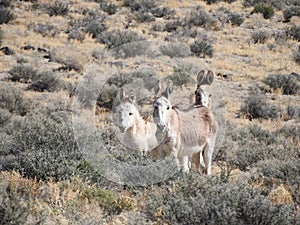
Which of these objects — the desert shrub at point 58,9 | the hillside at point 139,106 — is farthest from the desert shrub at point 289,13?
the desert shrub at point 58,9

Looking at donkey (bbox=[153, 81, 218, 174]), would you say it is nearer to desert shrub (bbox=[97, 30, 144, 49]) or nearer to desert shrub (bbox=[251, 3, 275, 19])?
desert shrub (bbox=[97, 30, 144, 49])

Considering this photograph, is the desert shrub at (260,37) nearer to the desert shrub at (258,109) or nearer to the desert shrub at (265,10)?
the desert shrub at (265,10)

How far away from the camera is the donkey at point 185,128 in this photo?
7699mm

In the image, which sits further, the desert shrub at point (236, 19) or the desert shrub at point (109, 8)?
the desert shrub at point (109, 8)

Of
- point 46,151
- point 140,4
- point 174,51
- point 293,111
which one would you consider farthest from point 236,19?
point 46,151

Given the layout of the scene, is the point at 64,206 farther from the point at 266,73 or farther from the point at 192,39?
the point at 192,39

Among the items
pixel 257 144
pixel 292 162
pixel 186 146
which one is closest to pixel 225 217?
pixel 186 146

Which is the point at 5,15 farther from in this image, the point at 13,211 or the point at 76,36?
the point at 13,211

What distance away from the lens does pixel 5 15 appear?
25297 mm

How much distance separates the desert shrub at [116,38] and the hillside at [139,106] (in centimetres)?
10

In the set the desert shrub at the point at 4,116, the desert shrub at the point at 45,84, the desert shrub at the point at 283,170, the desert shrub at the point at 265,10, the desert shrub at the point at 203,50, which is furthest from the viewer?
the desert shrub at the point at 265,10

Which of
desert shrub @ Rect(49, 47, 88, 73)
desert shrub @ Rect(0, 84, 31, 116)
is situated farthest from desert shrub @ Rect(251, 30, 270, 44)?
desert shrub @ Rect(0, 84, 31, 116)

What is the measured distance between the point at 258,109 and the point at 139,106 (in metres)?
4.85

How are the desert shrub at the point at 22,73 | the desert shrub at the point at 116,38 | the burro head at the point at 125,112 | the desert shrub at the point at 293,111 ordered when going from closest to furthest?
1. the burro head at the point at 125,112
2. the desert shrub at the point at 293,111
3. the desert shrub at the point at 22,73
4. the desert shrub at the point at 116,38
